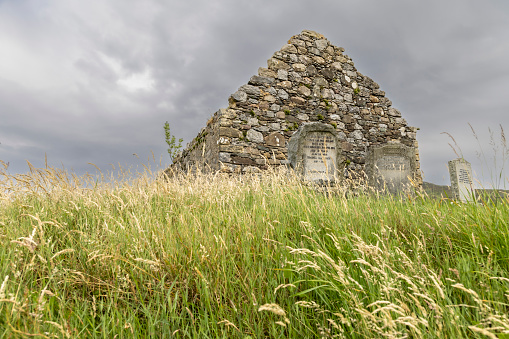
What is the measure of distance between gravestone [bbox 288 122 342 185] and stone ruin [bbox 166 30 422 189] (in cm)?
22

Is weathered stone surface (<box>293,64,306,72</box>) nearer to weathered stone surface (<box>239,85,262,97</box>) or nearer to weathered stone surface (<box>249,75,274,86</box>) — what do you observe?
weathered stone surface (<box>249,75,274,86</box>)

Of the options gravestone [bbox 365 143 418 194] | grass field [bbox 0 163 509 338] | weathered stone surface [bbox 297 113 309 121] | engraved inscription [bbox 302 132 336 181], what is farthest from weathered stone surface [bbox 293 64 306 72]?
grass field [bbox 0 163 509 338]

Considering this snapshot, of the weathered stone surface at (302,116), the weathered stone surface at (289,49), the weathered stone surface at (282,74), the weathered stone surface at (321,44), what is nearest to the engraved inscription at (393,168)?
the weathered stone surface at (302,116)

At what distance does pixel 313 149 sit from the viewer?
8289 mm

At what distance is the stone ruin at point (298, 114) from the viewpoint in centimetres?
940

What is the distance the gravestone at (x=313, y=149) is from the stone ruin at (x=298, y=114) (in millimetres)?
224

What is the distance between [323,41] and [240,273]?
1162 centimetres

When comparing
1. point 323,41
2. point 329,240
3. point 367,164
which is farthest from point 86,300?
point 323,41

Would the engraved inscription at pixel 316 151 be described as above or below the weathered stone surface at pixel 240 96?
below

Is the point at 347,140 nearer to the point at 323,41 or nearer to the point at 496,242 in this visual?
the point at 323,41

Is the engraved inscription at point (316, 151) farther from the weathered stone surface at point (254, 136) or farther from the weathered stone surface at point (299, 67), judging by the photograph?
the weathered stone surface at point (299, 67)

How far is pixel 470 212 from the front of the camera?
2.71m

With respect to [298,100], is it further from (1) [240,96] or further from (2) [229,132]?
(2) [229,132]

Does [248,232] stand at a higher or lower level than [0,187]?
lower
